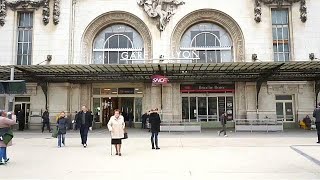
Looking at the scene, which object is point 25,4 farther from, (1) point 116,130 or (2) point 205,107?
(1) point 116,130

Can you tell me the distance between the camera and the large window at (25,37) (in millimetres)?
27841

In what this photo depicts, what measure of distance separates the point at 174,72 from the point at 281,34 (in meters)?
9.82

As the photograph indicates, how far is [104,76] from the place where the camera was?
2572 centimetres

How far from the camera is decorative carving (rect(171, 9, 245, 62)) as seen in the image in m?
27.1

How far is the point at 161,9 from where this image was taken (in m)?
27.0

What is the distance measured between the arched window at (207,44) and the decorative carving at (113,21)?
116 inches

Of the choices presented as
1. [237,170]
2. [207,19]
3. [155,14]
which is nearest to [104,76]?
[155,14]

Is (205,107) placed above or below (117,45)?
below

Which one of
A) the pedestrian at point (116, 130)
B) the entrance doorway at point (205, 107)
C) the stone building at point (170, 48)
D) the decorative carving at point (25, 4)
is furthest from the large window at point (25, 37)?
the pedestrian at point (116, 130)

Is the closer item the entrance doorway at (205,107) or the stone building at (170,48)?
the stone building at (170,48)

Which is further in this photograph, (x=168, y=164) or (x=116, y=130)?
(x=116, y=130)

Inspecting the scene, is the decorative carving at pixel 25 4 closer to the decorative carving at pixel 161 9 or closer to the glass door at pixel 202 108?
the decorative carving at pixel 161 9

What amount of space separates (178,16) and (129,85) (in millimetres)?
7090

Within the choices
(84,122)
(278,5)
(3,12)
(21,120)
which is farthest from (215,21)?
(3,12)
